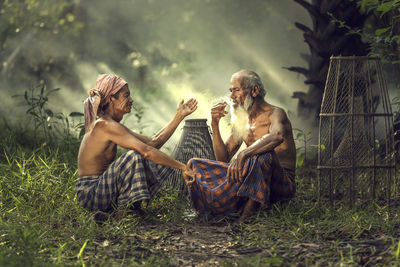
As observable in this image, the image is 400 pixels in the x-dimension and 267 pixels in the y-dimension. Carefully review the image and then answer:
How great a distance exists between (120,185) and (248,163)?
41.4 inches

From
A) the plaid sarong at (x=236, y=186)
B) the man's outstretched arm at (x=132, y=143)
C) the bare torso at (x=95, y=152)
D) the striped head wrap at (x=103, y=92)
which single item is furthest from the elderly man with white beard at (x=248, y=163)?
the striped head wrap at (x=103, y=92)

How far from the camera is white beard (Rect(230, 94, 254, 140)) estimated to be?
440 cm

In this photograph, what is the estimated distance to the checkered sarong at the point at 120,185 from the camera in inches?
155

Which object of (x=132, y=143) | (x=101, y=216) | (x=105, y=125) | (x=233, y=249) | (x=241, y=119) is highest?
(x=241, y=119)

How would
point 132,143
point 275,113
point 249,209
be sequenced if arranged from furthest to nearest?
point 275,113 → point 249,209 → point 132,143

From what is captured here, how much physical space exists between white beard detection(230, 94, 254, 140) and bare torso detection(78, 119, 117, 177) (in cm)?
112

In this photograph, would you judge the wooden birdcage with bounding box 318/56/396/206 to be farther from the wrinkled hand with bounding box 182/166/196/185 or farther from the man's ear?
the wrinkled hand with bounding box 182/166/196/185

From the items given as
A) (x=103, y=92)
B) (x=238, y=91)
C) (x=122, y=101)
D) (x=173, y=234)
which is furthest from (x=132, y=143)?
(x=238, y=91)

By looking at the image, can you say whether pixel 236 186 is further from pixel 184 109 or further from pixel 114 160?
pixel 114 160

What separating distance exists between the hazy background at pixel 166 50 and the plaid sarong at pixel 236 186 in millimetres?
5476

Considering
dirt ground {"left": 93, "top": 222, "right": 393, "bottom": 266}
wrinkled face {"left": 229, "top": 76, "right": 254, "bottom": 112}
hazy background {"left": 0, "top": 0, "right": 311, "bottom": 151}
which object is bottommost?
dirt ground {"left": 93, "top": 222, "right": 393, "bottom": 266}

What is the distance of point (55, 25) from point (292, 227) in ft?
28.0

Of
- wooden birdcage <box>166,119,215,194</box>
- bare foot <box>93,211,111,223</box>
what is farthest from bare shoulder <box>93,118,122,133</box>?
wooden birdcage <box>166,119,215,194</box>

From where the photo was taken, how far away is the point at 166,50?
1184 centimetres
